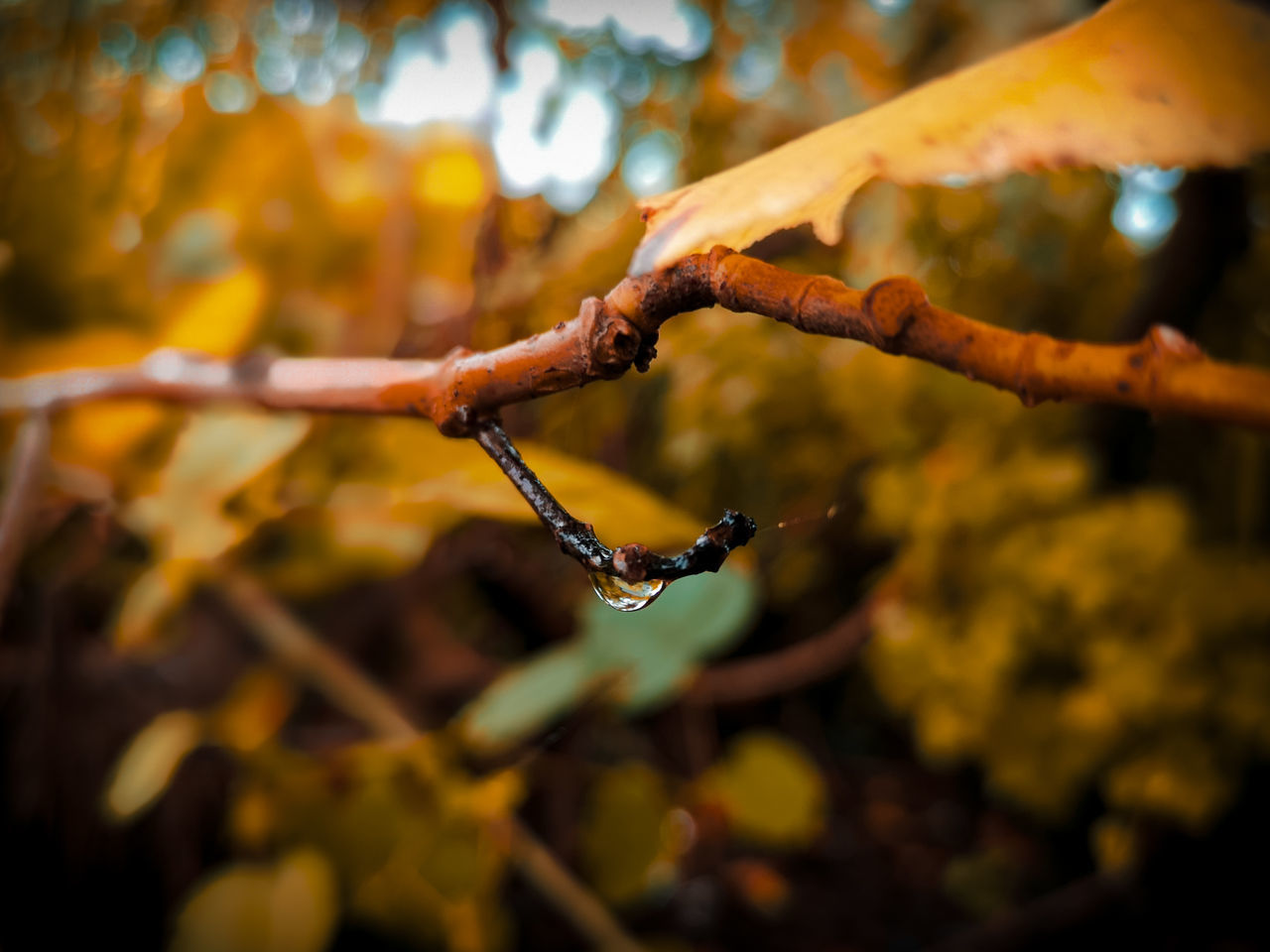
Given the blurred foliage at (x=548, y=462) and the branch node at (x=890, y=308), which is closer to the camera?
the branch node at (x=890, y=308)

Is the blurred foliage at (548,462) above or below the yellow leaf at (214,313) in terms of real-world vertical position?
below

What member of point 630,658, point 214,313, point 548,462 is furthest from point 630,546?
point 214,313

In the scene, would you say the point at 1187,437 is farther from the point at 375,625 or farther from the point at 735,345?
the point at 375,625

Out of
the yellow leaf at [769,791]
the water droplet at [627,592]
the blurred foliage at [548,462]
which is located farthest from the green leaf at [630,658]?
the water droplet at [627,592]

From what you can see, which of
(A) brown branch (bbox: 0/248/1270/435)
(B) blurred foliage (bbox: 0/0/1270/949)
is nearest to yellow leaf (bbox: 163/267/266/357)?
(B) blurred foliage (bbox: 0/0/1270/949)

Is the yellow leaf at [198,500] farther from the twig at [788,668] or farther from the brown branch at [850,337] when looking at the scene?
the twig at [788,668]

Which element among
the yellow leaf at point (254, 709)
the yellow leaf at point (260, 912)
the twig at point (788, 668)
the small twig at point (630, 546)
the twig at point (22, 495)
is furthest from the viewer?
the twig at point (788, 668)

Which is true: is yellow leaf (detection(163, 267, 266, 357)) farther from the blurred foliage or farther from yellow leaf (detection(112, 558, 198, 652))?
yellow leaf (detection(112, 558, 198, 652))
